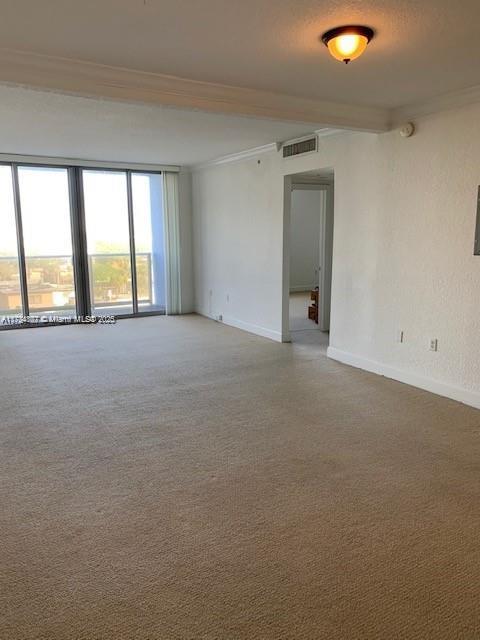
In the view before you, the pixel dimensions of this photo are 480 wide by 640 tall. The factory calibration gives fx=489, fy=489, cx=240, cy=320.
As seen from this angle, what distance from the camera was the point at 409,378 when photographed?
15.0 ft

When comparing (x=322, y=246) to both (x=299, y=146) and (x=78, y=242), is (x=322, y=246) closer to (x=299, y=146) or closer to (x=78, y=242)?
(x=299, y=146)

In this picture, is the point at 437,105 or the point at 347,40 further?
the point at 437,105

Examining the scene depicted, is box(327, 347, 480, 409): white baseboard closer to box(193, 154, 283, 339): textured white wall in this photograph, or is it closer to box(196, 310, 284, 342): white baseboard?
box(196, 310, 284, 342): white baseboard

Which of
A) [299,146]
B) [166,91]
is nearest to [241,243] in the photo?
[299,146]

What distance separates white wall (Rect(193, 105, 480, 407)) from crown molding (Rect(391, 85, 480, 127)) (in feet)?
0.22

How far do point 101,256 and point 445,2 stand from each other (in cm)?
660

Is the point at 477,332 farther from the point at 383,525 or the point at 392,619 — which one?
the point at 392,619

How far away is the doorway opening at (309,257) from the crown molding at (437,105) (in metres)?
1.42

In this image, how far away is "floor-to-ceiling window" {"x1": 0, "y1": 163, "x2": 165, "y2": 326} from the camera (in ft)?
24.3

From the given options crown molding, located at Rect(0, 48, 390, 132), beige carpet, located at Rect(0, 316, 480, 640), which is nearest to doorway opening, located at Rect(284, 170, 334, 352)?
crown molding, located at Rect(0, 48, 390, 132)

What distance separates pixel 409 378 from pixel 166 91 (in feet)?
10.6

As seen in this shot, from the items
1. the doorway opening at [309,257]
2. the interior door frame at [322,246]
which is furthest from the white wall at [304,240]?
the interior door frame at [322,246]

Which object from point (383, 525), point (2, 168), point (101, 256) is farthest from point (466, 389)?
point (2, 168)

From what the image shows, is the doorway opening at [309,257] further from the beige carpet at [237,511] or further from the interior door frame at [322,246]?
the beige carpet at [237,511]
